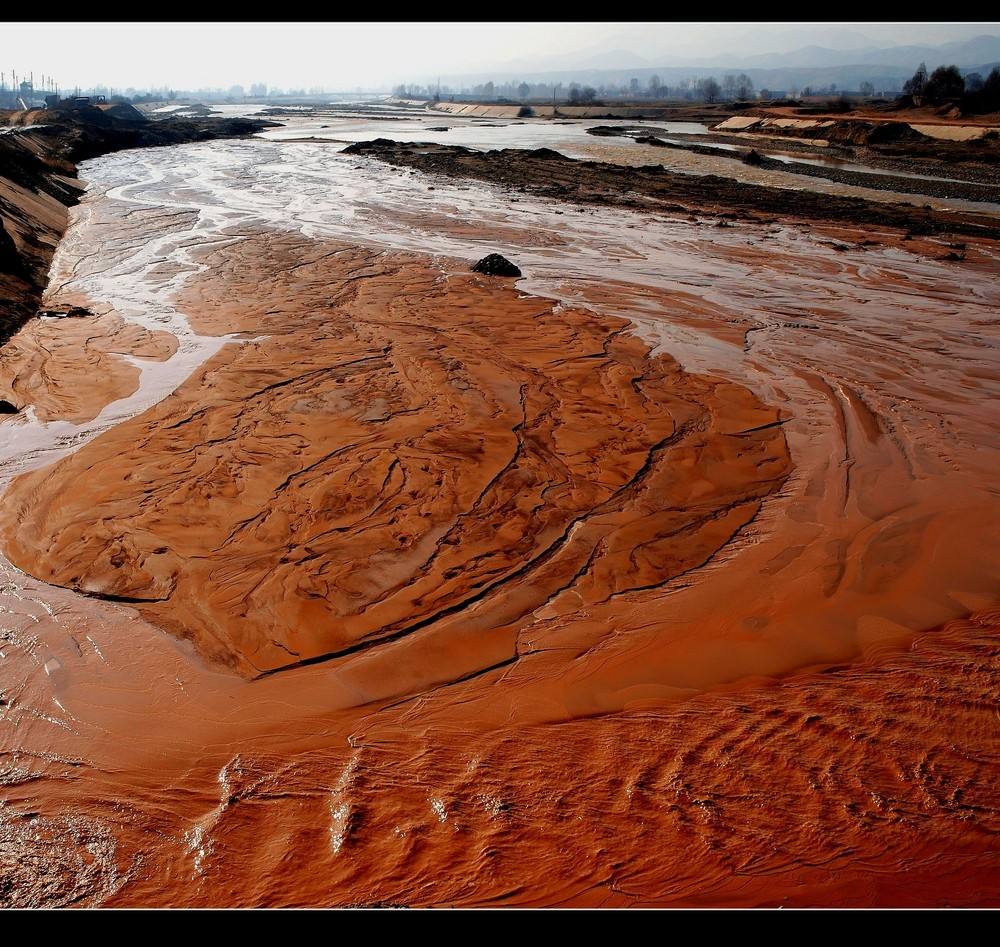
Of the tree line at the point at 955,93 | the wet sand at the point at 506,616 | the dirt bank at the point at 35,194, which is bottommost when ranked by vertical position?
the wet sand at the point at 506,616

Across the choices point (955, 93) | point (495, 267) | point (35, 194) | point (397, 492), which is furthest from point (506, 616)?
point (955, 93)

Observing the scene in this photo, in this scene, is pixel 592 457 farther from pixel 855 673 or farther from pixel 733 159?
pixel 733 159

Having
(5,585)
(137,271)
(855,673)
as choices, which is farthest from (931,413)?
(137,271)

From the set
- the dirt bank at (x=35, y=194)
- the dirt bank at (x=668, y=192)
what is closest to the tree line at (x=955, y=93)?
the dirt bank at (x=668, y=192)

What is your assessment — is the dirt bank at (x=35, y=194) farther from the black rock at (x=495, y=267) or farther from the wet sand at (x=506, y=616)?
the black rock at (x=495, y=267)

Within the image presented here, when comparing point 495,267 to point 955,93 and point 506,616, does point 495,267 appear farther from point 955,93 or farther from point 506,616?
point 955,93
